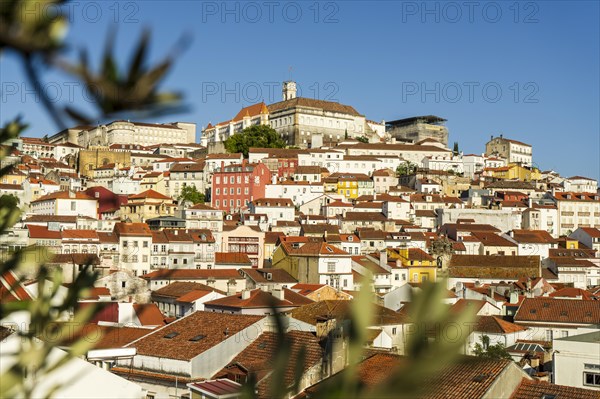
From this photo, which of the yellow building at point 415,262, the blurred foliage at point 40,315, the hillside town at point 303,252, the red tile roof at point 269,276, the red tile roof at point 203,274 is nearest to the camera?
the blurred foliage at point 40,315

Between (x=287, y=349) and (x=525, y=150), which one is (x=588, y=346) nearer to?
(x=287, y=349)

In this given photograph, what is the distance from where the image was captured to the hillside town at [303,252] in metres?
11.8

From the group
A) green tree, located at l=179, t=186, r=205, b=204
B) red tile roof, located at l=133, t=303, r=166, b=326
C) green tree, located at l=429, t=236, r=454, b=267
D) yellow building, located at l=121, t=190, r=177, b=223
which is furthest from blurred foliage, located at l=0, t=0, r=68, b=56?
green tree, located at l=179, t=186, r=205, b=204

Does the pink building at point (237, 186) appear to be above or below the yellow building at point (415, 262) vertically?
above

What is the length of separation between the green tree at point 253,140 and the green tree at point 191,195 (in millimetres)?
18091

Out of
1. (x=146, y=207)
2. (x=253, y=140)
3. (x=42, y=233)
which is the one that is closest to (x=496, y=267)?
(x=42, y=233)

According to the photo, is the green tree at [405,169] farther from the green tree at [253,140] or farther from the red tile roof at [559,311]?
the red tile roof at [559,311]

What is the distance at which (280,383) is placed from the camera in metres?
1.82

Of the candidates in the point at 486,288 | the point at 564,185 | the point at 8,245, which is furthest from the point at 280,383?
the point at 564,185

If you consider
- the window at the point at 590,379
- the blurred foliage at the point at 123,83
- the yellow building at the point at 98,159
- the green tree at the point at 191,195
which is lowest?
the window at the point at 590,379

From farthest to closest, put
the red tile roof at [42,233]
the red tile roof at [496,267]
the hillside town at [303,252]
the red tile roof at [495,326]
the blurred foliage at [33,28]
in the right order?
the red tile roof at [496,267], the red tile roof at [42,233], the red tile roof at [495,326], the hillside town at [303,252], the blurred foliage at [33,28]

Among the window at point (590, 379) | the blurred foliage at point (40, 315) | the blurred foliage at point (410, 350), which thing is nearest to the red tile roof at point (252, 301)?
the window at point (590, 379)

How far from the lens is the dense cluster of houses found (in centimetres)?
1374

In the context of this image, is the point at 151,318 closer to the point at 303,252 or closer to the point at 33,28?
the point at 303,252
